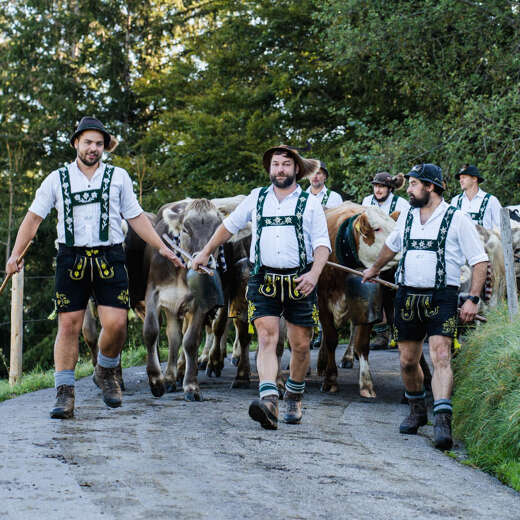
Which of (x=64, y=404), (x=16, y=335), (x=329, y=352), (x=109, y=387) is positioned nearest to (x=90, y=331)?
(x=16, y=335)

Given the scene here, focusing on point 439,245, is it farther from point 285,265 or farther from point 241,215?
point 241,215

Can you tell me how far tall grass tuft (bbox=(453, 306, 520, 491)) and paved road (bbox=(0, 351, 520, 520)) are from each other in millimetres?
238

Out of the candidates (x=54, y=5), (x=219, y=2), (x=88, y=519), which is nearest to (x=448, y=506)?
(x=88, y=519)

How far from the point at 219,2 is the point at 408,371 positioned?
20047mm

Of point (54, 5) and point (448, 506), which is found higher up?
point (54, 5)

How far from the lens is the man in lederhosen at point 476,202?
1068cm

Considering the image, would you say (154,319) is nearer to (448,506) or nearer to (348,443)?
(348,443)

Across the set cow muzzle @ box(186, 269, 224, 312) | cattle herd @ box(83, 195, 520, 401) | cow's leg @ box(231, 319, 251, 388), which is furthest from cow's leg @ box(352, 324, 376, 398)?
cow muzzle @ box(186, 269, 224, 312)

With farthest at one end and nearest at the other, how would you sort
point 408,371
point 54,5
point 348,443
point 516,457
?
point 54,5, point 408,371, point 348,443, point 516,457

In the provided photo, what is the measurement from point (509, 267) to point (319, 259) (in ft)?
11.7

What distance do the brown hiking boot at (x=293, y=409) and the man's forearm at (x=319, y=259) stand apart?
1.01 meters

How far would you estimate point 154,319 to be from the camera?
862cm

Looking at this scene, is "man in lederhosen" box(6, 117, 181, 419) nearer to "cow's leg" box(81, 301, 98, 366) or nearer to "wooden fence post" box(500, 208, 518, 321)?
"cow's leg" box(81, 301, 98, 366)

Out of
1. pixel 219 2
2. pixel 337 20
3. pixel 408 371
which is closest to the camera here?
pixel 408 371
